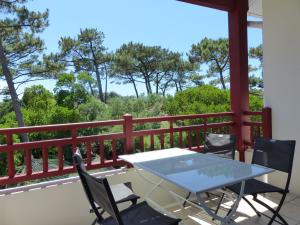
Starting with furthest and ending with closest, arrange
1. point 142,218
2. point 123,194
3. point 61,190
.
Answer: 1. point 61,190
2. point 123,194
3. point 142,218

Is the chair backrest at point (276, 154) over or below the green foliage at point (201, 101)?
below

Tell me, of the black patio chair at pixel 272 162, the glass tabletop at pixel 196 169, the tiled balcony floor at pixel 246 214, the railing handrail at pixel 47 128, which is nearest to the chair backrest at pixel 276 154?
the black patio chair at pixel 272 162

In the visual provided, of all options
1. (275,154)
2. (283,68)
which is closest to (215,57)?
(283,68)

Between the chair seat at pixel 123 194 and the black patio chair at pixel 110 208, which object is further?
the chair seat at pixel 123 194

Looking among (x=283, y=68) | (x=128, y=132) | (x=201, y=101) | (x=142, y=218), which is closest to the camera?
(x=142, y=218)

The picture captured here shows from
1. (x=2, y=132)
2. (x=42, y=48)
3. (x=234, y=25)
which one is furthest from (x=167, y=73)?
(x=2, y=132)

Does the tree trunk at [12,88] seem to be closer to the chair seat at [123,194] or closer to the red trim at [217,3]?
the red trim at [217,3]

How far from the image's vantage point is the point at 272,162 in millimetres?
A: 2857

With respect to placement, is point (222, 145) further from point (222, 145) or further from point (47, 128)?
point (47, 128)

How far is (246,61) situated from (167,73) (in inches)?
692

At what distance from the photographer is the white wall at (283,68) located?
3.72 m

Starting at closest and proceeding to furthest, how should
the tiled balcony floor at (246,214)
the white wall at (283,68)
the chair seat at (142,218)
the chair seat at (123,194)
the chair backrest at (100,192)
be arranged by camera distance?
1. the chair backrest at (100,192)
2. the chair seat at (142,218)
3. the chair seat at (123,194)
4. the tiled balcony floor at (246,214)
5. the white wall at (283,68)

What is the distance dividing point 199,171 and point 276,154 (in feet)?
3.24

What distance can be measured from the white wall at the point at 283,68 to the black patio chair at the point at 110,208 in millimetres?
2418
